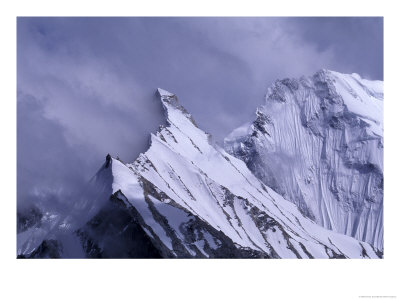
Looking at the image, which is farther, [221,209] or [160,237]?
[221,209]

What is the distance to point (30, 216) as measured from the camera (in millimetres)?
148750

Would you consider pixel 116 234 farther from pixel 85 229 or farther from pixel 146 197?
pixel 146 197

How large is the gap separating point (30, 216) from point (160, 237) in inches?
2137

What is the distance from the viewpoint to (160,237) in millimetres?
105688
